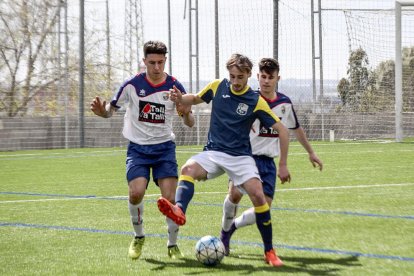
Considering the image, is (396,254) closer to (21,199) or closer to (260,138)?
(260,138)

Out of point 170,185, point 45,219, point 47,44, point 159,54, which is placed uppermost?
point 47,44

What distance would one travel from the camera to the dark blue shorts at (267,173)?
673 cm

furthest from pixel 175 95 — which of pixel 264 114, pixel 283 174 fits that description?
pixel 283 174

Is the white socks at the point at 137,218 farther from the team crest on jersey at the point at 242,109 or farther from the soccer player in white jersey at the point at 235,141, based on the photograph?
the team crest on jersey at the point at 242,109

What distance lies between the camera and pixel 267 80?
6.73 metres

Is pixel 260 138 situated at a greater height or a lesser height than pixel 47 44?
lesser

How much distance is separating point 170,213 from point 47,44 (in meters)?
25.4

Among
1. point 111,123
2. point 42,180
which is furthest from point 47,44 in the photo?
point 42,180

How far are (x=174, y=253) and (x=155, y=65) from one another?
5.53 ft

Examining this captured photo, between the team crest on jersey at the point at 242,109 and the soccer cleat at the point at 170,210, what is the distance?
1.09 meters

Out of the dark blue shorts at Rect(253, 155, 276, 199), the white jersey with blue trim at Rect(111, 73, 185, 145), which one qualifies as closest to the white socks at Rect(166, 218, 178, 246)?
the white jersey with blue trim at Rect(111, 73, 185, 145)

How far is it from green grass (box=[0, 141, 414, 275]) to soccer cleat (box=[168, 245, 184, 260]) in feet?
0.32

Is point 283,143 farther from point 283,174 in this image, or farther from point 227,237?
point 227,237

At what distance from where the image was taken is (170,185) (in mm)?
6570
